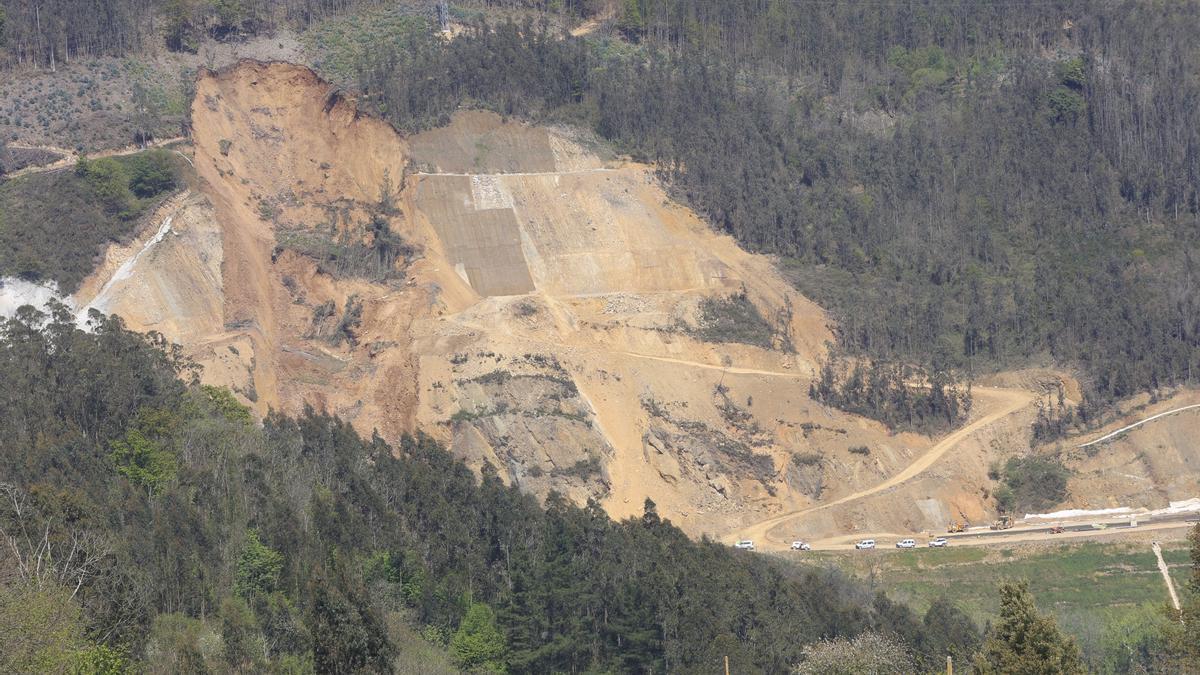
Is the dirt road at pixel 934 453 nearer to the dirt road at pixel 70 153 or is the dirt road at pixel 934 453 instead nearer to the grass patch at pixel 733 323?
the grass patch at pixel 733 323

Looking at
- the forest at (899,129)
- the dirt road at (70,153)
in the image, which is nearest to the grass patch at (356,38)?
the forest at (899,129)

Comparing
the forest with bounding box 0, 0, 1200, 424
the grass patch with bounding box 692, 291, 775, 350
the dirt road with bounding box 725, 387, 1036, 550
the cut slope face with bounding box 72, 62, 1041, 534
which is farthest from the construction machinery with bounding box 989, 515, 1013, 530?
the grass patch with bounding box 692, 291, 775, 350

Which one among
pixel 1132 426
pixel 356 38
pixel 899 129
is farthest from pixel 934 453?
pixel 356 38

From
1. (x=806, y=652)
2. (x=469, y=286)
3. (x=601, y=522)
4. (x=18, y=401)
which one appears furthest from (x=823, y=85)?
(x=806, y=652)

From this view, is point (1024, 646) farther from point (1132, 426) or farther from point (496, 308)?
point (496, 308)

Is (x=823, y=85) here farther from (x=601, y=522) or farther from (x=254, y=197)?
(x=601, y=522)

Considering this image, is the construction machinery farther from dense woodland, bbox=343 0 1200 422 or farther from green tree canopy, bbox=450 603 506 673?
green tree canopy, bbox=450 603 506 673

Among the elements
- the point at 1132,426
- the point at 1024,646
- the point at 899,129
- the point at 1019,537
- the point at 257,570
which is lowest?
the point at 1019,537
